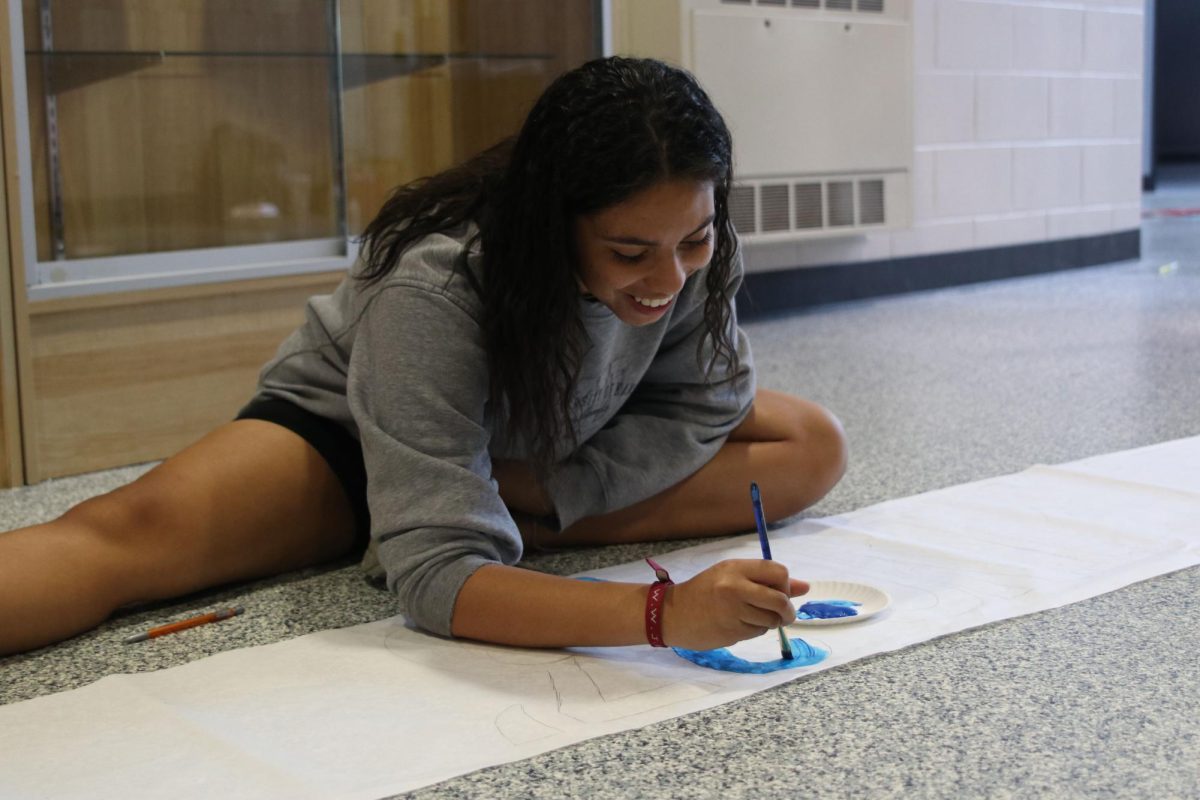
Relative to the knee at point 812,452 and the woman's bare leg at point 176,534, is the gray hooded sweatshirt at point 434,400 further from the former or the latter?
the knee at point 812,452

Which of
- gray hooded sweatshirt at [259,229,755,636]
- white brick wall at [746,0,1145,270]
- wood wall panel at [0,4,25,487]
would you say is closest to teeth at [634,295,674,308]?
gray hooded sweatshirt at [259,229,755,636]

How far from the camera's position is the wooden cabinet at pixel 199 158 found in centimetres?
195

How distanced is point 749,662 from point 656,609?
0.11m

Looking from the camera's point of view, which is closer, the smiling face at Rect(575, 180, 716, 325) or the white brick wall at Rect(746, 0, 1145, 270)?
the smiling face at Rect(575, 180, 716, 325)

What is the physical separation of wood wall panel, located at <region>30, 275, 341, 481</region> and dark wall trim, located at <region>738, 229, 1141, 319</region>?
1378 millimetres

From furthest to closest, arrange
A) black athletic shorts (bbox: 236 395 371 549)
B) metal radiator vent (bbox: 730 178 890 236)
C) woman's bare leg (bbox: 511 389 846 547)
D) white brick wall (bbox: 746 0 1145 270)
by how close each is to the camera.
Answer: white brick wall (bbox: 746 0 1145 270) < metal radiator vent (bbox: 730 178 890 236) < woman's bare leg (bbox: 511 389 846 547) < black athletic shorts (bbox: 236 395 371 549)

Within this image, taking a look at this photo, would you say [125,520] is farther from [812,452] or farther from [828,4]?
[828,4]

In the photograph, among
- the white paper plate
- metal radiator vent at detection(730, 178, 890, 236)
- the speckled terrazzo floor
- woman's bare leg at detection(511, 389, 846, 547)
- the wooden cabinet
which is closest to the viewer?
the speckled terrazzo floor

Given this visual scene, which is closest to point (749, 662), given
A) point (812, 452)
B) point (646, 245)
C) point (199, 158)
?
point (646, 245)

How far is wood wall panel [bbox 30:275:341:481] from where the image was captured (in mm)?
1935

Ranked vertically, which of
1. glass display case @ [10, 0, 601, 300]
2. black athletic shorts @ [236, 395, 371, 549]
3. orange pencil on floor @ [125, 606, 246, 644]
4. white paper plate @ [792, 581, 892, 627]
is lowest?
orange pencil on floor @ [125, 606, 246, 644]

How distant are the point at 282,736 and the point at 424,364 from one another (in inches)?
12.6

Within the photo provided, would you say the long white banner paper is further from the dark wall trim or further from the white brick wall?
the white brick wall

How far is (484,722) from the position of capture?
102 cm
